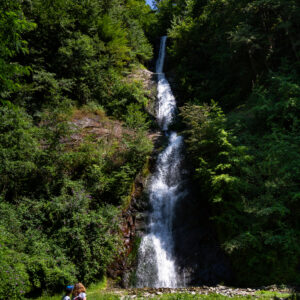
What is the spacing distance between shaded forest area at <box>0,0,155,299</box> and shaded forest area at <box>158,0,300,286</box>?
14.1ft

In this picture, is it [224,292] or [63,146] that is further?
[63,146]

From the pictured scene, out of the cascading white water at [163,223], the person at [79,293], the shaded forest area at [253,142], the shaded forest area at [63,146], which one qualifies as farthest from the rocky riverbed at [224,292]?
the person at [79,293]

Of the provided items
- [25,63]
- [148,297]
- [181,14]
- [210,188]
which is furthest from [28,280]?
[181,14]

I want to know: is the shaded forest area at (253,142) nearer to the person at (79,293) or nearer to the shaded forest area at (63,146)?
the shaded forest area at (63,146)

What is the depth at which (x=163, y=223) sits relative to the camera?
1255cm

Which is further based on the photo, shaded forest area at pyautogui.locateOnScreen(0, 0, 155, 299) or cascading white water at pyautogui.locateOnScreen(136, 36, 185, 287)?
cascading white water at pyautogui.locateOnScreen(136, 36, 185, 287)

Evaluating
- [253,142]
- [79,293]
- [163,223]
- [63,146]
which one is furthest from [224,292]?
[63,146]

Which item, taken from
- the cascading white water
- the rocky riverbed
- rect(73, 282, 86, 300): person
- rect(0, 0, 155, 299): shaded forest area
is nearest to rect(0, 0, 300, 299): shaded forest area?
rect(0, 0, 155, 299): shaded forest area

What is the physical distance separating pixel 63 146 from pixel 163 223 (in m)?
6.41

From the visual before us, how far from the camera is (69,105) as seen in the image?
16469 millimetres

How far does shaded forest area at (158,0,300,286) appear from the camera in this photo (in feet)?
30.4

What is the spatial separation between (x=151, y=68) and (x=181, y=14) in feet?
26.3

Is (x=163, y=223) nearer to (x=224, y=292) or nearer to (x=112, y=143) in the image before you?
(x=224, y=292)

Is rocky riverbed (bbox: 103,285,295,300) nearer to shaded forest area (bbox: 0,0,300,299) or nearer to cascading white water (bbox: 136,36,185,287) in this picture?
shaded forest area (bbox: 0,0,300,299)
